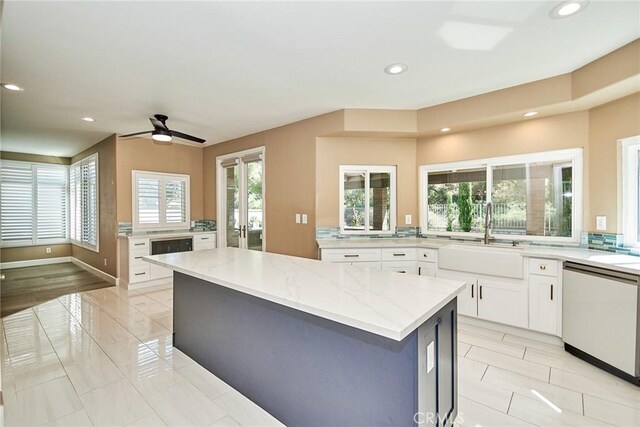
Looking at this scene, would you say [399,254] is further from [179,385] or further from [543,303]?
[179,385]

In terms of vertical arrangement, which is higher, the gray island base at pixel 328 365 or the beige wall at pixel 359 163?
the beige wall at pixel 359 163

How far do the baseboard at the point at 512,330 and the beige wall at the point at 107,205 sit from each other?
5618 millimetres

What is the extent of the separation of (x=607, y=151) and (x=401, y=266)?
234 centimetres

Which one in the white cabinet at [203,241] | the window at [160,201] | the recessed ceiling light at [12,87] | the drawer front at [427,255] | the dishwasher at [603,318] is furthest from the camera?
the white cabinet at [203,241]

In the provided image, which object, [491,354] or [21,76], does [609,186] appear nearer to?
[491,354]

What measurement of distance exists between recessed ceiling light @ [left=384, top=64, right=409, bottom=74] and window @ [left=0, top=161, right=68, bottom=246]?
8308 millimetres

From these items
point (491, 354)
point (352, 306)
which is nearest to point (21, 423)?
point (352, 306)

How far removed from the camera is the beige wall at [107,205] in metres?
5.05

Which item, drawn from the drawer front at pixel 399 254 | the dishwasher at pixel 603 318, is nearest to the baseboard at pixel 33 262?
the drawer front at pixel 399 254

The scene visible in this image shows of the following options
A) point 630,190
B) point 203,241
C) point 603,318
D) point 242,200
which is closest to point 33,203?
point 203,241

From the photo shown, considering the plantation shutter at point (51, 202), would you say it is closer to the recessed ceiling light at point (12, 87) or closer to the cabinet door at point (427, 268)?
the recessed ceiling light at point (12, 87)

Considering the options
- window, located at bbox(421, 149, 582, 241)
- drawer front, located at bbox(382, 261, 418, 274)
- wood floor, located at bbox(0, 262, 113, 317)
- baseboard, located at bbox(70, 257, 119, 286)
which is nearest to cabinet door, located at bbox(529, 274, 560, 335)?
window, located at bbox(421, 149, 582, 241)

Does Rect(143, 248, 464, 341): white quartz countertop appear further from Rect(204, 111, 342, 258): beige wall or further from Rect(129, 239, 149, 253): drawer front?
Rect(129, 239, 149, 253): drawer front

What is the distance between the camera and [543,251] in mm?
2941
